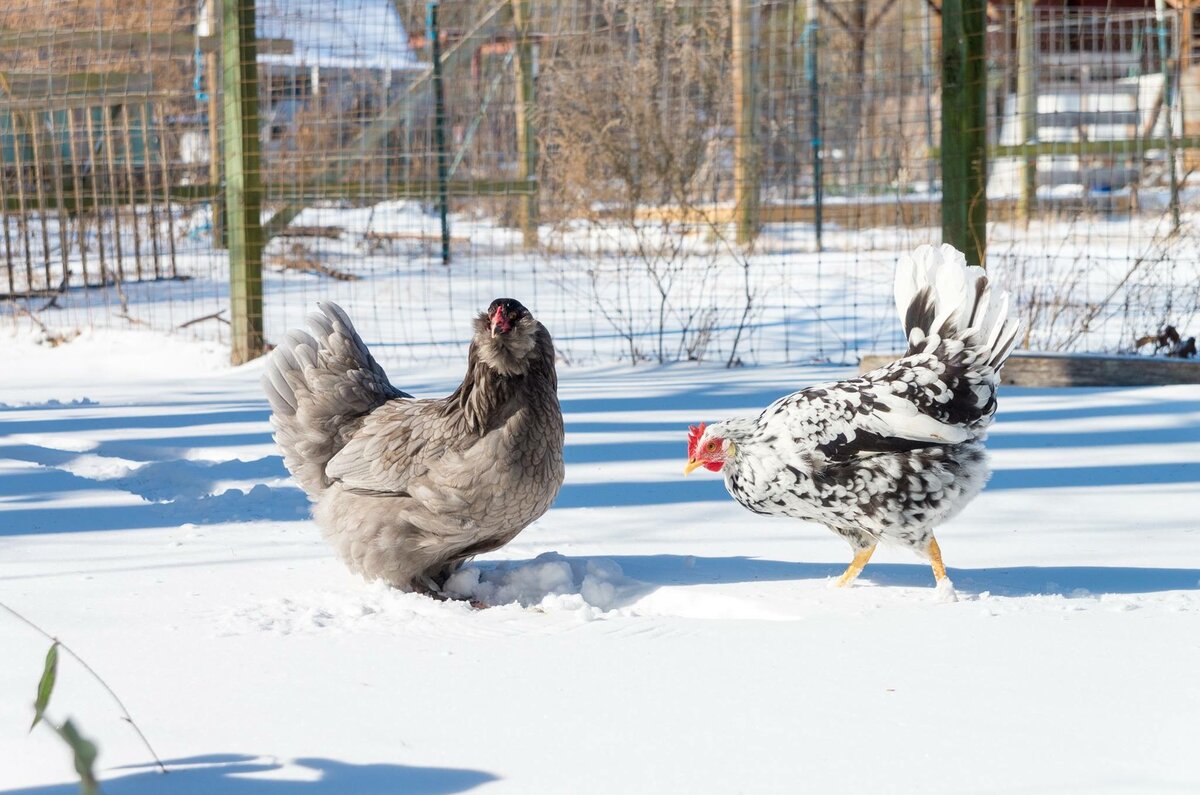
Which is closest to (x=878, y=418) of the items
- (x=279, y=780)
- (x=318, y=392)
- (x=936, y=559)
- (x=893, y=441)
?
(x=893, y=441)

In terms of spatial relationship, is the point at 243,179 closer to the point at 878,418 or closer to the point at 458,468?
the point at 458,468

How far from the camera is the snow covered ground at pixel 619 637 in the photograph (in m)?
2.02

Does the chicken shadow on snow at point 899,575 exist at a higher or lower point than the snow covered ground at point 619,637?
lower

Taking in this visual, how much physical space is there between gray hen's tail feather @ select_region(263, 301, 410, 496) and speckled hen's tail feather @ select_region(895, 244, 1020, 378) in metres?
1.69

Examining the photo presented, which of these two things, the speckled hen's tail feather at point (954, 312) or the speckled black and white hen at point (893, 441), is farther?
the speckled hen's tail feather at point (954, 312)

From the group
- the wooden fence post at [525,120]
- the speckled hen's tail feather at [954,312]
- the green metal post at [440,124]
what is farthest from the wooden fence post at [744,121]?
the speckled hen's tail feather at [954,312]

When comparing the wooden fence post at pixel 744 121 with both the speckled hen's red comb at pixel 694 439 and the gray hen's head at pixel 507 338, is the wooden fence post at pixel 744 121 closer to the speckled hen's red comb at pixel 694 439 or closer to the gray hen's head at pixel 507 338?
the speckled hen's red comb at pixel 694 439

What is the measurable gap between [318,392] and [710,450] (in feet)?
4.03

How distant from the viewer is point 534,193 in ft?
31.9

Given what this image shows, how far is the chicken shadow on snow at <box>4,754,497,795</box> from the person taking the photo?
1.92 metres

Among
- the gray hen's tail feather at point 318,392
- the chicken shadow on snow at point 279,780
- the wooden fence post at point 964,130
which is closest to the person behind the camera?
the chicken shadow on snow at point 279,780

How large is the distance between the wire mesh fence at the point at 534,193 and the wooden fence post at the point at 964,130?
0.11 metres

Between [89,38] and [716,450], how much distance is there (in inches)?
270

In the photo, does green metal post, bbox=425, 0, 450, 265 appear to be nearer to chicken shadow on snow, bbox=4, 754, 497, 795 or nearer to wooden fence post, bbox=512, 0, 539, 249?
wooden fence post, bbox=512, 0, 539, 249
